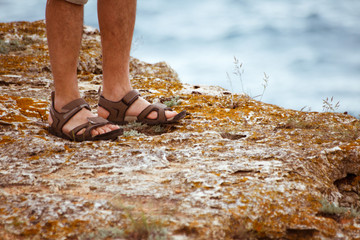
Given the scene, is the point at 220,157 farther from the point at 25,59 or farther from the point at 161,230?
the point at 25,59

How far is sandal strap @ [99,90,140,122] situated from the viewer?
3289 millimetres

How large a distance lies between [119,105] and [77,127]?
0.63 metres

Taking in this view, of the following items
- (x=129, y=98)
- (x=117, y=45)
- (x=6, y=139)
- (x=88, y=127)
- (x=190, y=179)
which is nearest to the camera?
(x=190, y=179)

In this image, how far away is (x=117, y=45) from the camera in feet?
10.5

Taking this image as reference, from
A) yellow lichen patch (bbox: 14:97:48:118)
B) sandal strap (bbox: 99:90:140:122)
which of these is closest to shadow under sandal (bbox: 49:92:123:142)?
sandal strap (bbox: 99:90:140:122)

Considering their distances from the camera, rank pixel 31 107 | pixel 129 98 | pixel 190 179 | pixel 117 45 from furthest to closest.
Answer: pixel 31 107, pixel 129 98, pixel 117 45, pixel 190 179

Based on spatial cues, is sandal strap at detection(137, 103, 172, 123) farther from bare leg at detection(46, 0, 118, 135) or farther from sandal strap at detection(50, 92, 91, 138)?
sandal strap at detection(50, 92, 91, 138)

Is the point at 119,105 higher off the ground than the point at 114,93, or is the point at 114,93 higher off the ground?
the point at 114,93

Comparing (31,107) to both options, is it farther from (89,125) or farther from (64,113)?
(89,125)

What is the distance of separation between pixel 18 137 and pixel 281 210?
2.32m

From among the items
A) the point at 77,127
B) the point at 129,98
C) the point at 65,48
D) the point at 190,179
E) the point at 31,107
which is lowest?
the point at 190,179

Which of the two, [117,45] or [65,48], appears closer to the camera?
[65,48]

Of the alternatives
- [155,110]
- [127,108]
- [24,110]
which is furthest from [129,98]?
[24,110]

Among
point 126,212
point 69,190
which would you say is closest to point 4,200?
point 69,190
